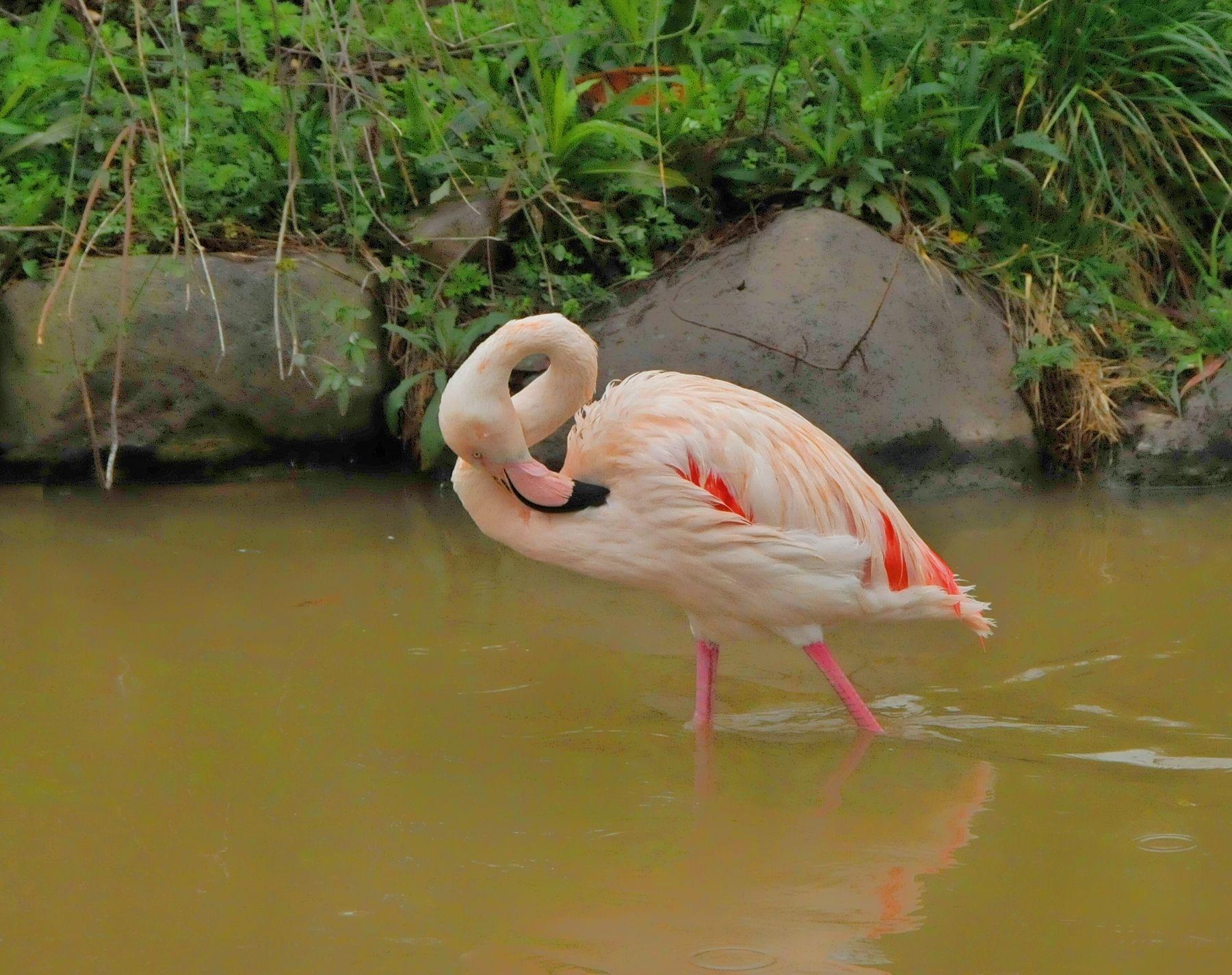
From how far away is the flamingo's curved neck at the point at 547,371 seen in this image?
3.34 m

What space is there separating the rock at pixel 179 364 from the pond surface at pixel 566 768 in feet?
2.03

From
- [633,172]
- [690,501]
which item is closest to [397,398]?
[633,172]

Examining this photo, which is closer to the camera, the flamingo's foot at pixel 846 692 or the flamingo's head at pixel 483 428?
the flamingo's head at pixel 483 428

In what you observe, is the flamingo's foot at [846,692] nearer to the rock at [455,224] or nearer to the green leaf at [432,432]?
the green leaf at [432,432]

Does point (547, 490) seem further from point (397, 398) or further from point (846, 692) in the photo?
point (397, 398)

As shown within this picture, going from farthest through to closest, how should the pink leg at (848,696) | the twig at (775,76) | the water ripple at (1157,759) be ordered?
the twig at (775,76) < the pink leg at (848,696) < the water ripple at (1157,759)

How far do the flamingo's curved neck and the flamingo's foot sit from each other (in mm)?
953

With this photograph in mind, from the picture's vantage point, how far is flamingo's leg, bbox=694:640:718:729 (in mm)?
3662

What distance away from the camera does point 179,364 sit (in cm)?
580

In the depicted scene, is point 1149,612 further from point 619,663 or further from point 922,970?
point 922,970

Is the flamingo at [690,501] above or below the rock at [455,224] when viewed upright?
below

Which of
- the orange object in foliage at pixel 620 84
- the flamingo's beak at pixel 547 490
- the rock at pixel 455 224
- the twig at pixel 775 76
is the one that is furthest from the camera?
the orange object in foliage at pixel 620 84

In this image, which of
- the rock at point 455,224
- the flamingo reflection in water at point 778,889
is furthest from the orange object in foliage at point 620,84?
the flamingo reflection in water at point 778,889

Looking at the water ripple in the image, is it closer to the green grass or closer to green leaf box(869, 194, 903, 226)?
the green grass
